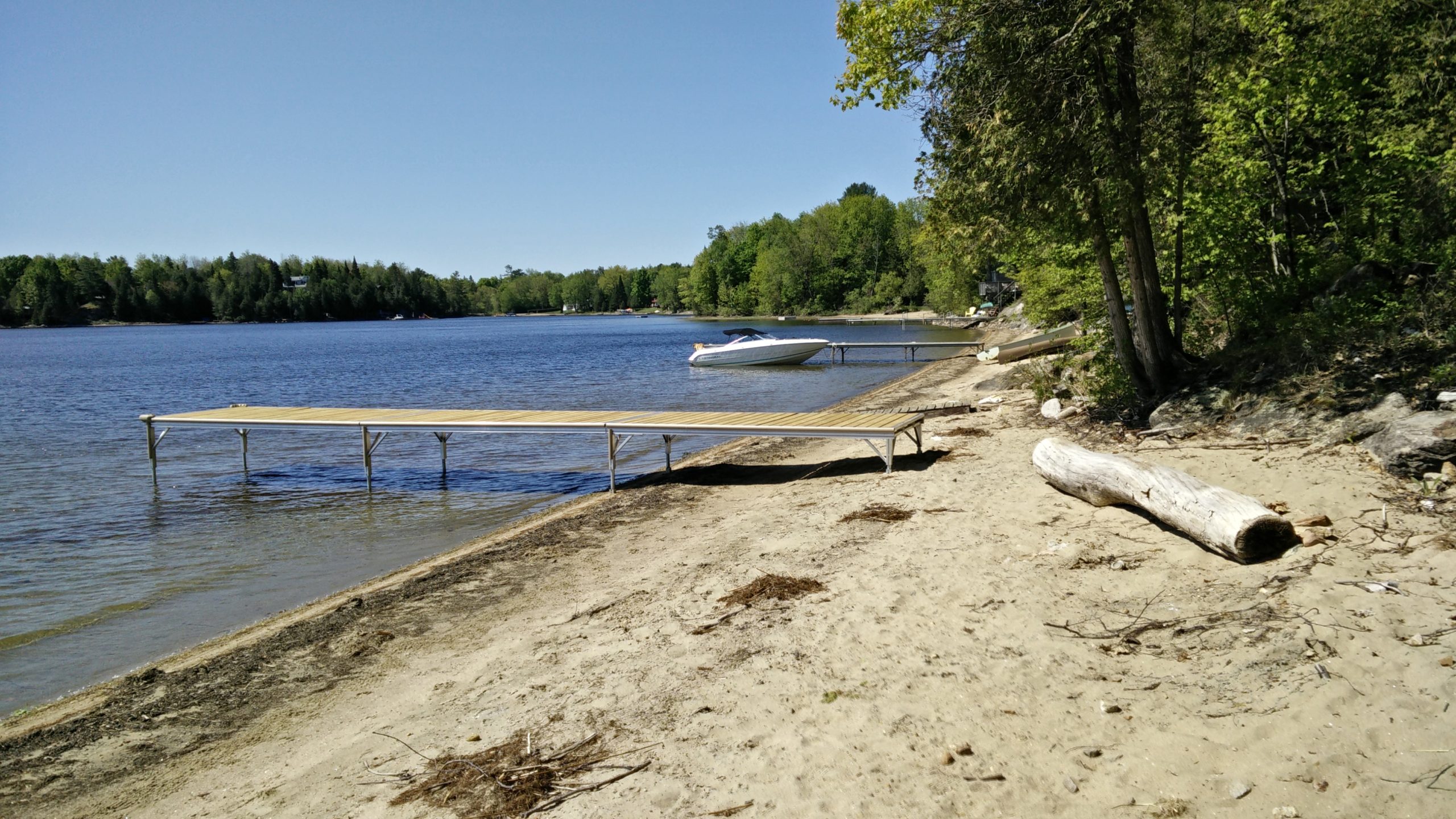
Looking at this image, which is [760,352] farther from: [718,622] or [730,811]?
[730,811]

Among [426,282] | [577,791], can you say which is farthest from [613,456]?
[426,282]

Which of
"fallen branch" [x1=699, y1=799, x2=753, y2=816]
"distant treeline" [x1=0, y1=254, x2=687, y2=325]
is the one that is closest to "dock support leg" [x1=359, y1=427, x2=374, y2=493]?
"fallen branch" [x1=699, y1=799, x2=753, y2=816]

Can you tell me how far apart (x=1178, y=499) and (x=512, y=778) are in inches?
209

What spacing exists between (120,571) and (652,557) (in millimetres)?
6604

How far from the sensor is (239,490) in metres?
14.5

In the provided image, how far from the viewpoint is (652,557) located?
28.9 feet

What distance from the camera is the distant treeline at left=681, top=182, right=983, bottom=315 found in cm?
10075

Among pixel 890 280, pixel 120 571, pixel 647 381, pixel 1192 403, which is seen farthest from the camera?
pixel 890 280

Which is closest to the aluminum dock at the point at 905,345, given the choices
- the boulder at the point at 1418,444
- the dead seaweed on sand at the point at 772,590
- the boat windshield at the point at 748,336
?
the boat windshield at the point at 748,336

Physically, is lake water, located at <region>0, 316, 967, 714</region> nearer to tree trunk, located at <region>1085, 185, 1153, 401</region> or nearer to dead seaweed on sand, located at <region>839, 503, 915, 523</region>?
dead seaweed on sand, located at <region>839, 503, 915, 523</region>

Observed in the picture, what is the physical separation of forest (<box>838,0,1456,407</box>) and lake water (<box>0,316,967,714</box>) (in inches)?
314

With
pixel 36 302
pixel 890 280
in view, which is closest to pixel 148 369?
pixel 890 280

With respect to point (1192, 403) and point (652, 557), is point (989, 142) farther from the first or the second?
point (652, 557)

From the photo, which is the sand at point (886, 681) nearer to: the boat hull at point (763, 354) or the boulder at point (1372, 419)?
the boulder at point (1372, 419)
